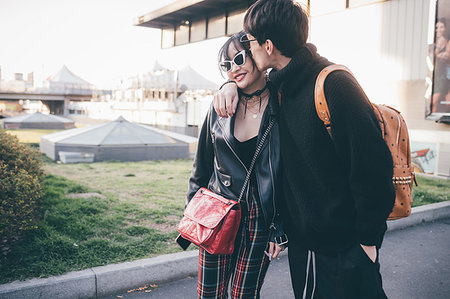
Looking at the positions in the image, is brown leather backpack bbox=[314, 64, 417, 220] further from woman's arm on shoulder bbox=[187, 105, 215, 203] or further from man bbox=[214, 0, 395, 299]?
woman's arm on shoulder bbox=[187, 105, 215, 203]

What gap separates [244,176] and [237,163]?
8 centimetres

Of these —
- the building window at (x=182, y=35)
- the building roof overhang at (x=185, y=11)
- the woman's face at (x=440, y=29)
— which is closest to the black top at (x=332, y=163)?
the woman's face at (x=440, y=29)

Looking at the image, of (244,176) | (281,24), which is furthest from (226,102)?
(281,24)

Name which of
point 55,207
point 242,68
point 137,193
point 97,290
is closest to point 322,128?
point 242,68

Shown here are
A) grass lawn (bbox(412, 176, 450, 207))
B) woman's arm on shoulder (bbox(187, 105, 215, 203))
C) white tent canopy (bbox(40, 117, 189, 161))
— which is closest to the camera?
woman's arm on shoulder (bbox(187, 105, 215, 203))

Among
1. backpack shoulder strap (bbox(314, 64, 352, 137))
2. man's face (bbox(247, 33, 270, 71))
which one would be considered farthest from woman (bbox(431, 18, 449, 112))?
backpack shoulder strap (bbox(314, 64, 352, 137))

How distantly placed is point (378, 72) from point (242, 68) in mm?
12158

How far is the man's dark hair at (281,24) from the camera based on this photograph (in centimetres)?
168

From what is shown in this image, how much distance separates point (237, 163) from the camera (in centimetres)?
207

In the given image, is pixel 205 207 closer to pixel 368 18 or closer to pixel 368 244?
pixel 368 244

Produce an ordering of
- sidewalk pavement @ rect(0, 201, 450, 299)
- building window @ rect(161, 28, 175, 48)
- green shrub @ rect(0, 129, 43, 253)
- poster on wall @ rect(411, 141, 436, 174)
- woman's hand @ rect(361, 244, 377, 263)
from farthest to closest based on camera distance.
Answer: building window @ rect(161, 28, 175, 48) < poster on wall @ rect(411, 141, 436, 174) < green shrub @ rect(0, 129, 43, 253) < sidewalk pavement @ rect(0, 201, 450, 299) < woman's hand @ rect(361, 244, 377, 263)

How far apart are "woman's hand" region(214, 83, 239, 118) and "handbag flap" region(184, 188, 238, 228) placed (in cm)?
48

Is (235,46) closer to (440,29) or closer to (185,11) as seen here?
(440,29)

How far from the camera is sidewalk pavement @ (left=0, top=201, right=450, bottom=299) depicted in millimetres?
3066
